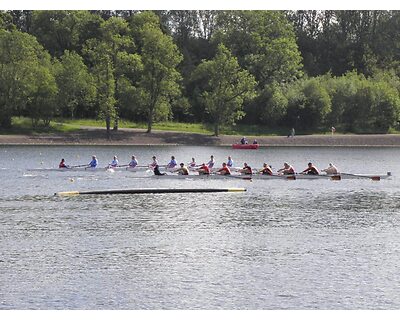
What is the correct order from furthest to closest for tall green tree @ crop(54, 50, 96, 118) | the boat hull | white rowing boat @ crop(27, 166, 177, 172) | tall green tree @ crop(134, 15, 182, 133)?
tall green tree @ crop(134, 15, 182, 133) → tall green tree @ crop(54, 50, 96, 118) → the boat hull → white rowing boat @ crop(27, 166, 177, 172)

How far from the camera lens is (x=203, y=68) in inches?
4599

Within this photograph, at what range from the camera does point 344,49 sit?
456 feet

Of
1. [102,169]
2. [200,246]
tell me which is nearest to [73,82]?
[102,169]

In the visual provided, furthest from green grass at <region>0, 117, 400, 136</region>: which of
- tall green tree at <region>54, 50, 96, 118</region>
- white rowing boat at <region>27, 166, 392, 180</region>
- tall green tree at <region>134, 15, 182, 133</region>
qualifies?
white rowing boat at <region>27, 166, 392, 180</region>

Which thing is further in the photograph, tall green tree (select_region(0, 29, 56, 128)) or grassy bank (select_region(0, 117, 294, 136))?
grassy bank (select_region(0, 117, 294, 136))

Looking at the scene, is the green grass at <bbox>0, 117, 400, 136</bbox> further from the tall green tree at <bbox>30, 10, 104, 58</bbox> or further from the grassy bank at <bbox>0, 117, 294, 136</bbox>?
the tall green tree at <bbox>30, 10, 104, 58</bbox>

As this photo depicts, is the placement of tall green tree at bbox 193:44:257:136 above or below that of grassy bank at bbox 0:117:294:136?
above

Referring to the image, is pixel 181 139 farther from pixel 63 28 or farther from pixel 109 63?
pixel 63 28

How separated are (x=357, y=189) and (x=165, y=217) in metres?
19.8

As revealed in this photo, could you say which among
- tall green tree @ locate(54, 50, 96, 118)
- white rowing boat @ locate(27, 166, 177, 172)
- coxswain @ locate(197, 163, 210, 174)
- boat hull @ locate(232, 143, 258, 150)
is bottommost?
white rowing boat @ locate(27, 166, 177, 172)

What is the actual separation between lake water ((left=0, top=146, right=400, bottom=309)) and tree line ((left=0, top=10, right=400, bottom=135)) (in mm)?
48392

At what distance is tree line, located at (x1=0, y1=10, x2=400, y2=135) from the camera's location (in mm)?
108062

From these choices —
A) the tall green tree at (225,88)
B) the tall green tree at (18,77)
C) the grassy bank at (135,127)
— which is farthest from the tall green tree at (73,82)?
the tall green tree at (225,88)
